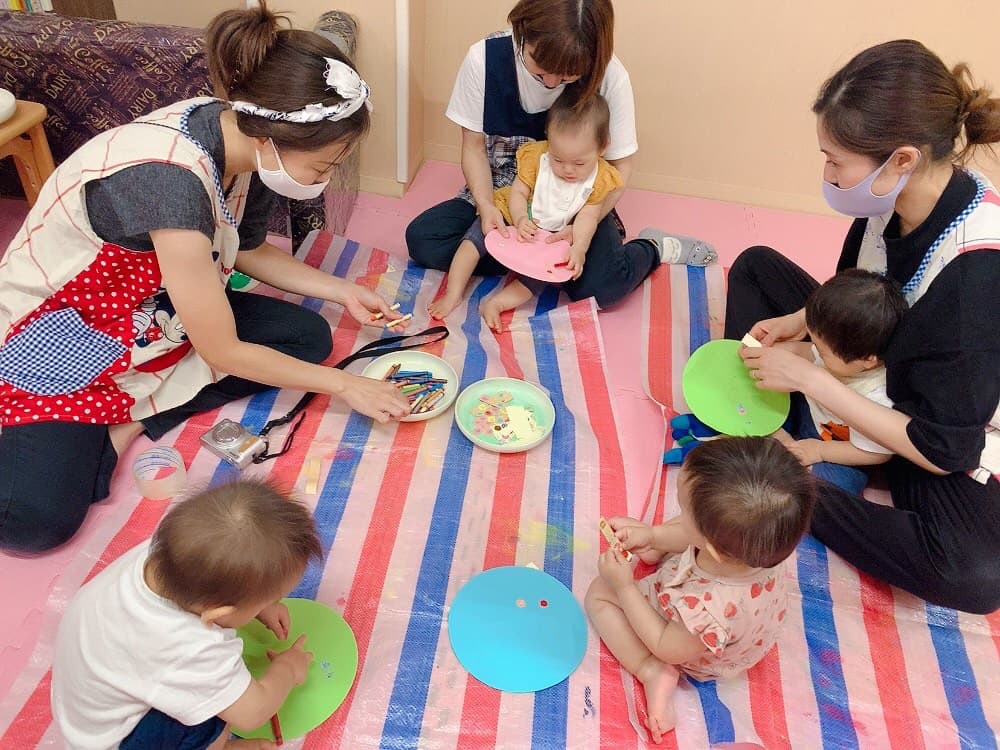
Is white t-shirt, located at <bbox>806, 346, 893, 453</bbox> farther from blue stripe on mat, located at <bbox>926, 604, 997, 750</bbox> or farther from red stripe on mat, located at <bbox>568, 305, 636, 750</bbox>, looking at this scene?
red stripe on mat, located at <bbox>568, 305, 636, 750</bbox>

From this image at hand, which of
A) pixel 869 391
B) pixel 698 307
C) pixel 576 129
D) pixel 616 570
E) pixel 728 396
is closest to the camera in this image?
pixel 616 570

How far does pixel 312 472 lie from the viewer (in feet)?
4.78

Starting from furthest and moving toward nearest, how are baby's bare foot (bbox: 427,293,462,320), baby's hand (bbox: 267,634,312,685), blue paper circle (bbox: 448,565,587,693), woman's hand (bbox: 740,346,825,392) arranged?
baby's bare foot (bbox: 427,293,462,320), woman's hand (bbox: 740,346,825,392), blue paper circle (bbox: 448,565,587,693), baby's hand (bbox: 267,634,312,685)

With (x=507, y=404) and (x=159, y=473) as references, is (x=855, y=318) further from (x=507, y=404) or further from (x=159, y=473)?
(x=159, y=473)

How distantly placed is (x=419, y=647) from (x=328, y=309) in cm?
95

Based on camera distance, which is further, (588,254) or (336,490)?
(588,254)

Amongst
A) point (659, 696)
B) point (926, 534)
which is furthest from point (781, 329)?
point (659, 696)

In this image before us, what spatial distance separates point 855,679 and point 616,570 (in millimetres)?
463

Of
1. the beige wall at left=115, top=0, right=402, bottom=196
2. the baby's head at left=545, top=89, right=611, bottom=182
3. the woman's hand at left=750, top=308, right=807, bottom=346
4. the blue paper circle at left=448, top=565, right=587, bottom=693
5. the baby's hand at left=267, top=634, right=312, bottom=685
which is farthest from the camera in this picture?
the beige wall at left=115, top=0, right=402, bottom=196

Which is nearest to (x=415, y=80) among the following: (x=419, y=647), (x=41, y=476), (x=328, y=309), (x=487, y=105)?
(x=487, y=105)

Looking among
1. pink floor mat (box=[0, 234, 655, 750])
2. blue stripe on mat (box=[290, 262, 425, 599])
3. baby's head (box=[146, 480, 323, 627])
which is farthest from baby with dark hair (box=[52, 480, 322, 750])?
blue stripe on mat (box=[290, 262, 425, 599])

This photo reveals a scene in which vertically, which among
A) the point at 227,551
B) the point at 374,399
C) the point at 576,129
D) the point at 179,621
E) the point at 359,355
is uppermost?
the point at 576,129

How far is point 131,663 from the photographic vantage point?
886 mm

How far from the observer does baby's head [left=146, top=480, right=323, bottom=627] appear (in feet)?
2.80
